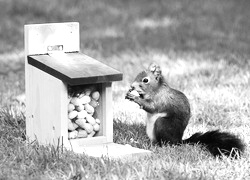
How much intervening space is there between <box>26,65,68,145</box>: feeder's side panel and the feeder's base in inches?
5.7

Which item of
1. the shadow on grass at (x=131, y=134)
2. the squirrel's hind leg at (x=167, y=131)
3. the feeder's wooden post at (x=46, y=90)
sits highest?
the feeder's wooden post at (x=46, y=90)

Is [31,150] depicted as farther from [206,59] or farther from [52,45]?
[206,59]

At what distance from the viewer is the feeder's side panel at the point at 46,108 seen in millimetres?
4191

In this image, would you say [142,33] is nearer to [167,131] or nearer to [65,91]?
[167,131]

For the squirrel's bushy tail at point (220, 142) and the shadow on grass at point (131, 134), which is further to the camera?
the shadow on grass at point (131, 134)

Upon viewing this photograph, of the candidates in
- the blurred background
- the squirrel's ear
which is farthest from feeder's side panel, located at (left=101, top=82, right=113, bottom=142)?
the blurred background

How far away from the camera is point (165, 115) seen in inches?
171

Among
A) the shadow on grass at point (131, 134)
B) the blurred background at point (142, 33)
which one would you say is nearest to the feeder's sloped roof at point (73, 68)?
the shadow on grass at point (131, 134)

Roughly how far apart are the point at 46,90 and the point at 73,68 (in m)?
0.21

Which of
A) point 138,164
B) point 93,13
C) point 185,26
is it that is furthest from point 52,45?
point 93,13

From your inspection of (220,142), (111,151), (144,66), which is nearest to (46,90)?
(111,151)

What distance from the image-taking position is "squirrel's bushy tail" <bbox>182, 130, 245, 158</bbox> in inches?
166

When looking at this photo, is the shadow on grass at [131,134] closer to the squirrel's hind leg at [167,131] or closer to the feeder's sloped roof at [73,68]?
the squirrel's hind leg at [167,131]

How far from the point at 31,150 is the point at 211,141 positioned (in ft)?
3.49
